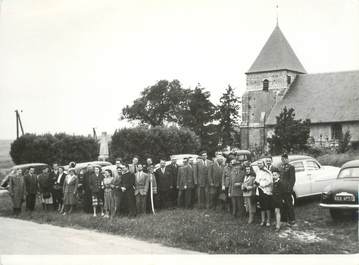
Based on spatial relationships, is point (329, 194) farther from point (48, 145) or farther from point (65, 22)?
point (48, 145)

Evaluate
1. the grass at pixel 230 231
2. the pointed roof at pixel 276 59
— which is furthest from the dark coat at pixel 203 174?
the pointed roof at pixel 276 59

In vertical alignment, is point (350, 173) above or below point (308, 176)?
above

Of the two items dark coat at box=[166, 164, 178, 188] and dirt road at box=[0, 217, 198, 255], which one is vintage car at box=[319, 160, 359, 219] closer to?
dirt road at box=[0, 217, 198, 255]

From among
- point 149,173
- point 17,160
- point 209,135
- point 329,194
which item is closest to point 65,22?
point 149,173

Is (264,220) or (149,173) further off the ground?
(149,173)

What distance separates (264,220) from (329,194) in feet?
6.05

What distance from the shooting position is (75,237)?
1348 cm

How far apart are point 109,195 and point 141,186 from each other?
1.32 metres

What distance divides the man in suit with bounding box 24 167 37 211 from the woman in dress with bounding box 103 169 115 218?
3.79 meters

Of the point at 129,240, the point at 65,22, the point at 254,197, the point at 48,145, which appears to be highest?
the point at 65,22

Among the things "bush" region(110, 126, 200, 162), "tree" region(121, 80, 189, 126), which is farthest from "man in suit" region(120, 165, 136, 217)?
"tree" region(121, 80, 189, 126)

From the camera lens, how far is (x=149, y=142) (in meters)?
35.4

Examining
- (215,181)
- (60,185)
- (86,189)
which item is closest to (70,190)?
(86,189)

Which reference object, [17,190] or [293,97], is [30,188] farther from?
[293,97]
